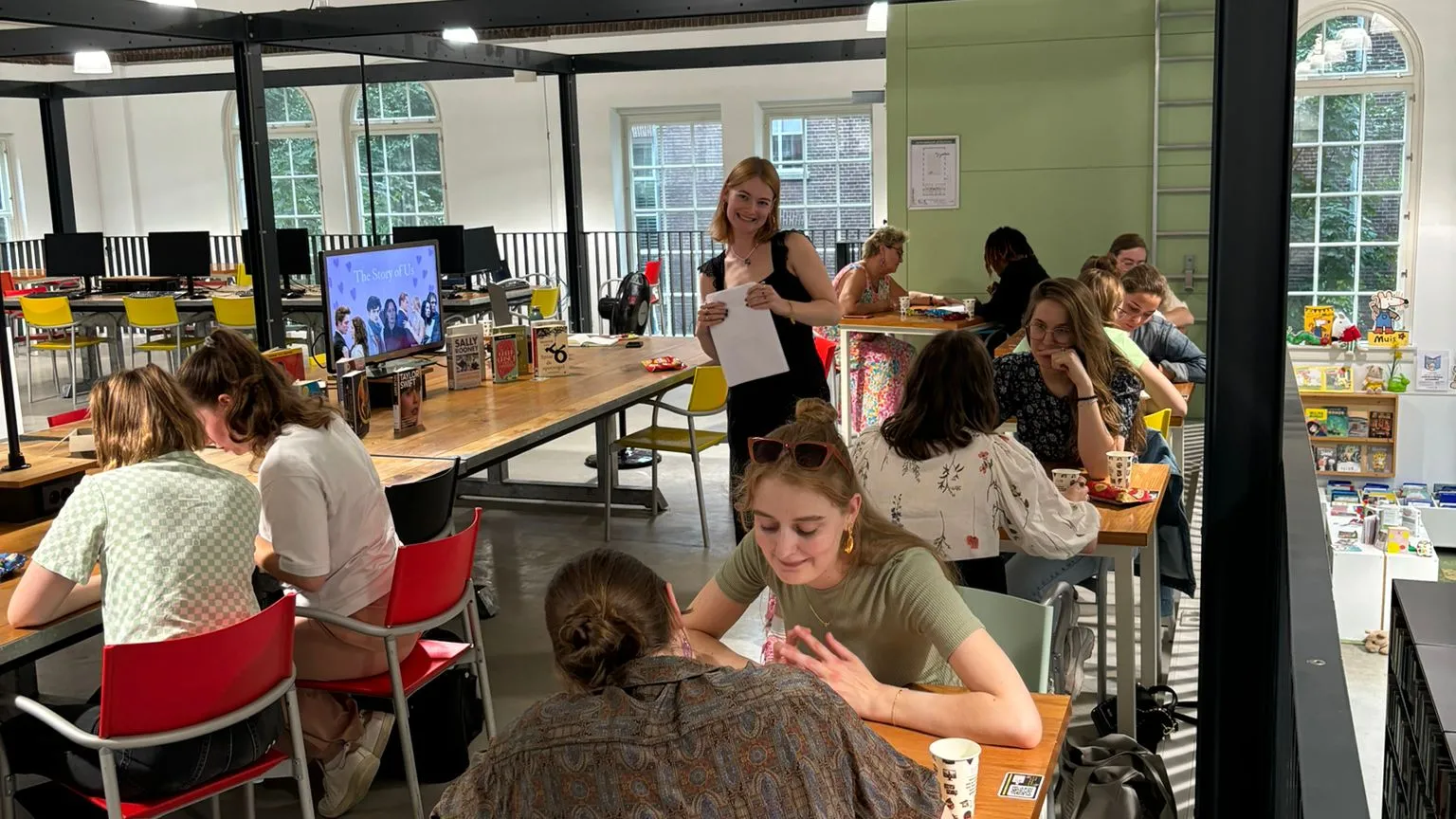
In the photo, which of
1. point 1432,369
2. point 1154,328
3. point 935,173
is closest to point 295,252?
point 935,173

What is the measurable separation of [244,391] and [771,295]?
1.61m

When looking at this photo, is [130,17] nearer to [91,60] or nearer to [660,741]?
[660,741]

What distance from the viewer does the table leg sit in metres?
3.17

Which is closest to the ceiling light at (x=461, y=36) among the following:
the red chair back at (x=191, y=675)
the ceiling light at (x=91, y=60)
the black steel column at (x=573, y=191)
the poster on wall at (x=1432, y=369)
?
the black steel column at (x=573, y=191)

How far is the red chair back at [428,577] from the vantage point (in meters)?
2.87

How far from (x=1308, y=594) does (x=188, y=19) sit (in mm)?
4993

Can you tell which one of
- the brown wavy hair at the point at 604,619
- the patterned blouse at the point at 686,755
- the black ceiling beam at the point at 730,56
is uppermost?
the black ceiling beam at the point at 730,56

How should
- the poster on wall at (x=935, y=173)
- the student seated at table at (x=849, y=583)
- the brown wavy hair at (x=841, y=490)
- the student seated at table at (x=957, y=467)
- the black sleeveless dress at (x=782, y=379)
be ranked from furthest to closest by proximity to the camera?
1. the poster on wall at (x=935, y=173)
2. the black sleeveless dress at (x=782, y=379)
3. the student seated at table at (x=957, y=467)
4. the brown wavy hair at (x=841, y=490)
5. the student seated at table at (x=849, y=583)

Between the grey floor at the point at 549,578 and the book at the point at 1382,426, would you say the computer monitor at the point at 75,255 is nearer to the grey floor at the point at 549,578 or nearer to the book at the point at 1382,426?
the grey floor at the point at 549,578

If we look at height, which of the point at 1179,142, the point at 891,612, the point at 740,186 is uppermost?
the point at 1179,142

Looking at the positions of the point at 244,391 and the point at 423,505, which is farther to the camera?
the point at 423,505

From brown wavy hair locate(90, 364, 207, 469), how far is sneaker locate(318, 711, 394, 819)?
92 cm

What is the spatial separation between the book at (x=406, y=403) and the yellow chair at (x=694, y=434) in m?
1.27

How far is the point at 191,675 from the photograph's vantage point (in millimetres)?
2311
